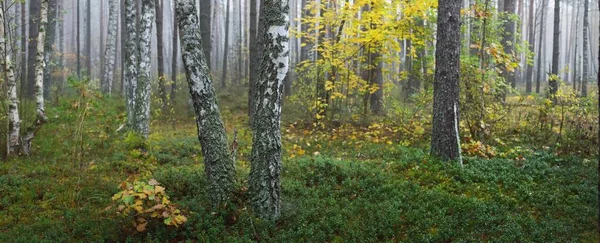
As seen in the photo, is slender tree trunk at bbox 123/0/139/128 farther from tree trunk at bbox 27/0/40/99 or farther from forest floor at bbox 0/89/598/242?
tree trunk at bbox 27/0/40/99

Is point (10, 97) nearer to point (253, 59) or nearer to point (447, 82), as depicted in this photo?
point (253, 59)

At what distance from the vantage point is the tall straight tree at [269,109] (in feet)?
18.4

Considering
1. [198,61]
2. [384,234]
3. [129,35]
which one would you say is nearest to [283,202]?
[384,234]

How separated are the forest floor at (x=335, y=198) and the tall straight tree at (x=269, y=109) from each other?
12.5 inches

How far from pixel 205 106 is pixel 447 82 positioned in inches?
188

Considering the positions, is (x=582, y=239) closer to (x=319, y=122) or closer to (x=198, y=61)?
(x=198, y=61)

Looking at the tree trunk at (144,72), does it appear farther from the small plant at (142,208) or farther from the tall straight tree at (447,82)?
the tall straight tree at (447,82)

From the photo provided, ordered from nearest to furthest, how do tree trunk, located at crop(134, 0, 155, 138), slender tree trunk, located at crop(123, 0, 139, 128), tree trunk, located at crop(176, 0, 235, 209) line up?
tree trunk, located at crop(176, 0, 235, 209) → tree trunk, located at crop(134, 0, 155, 138) → slender tree trunk, located at crop(123, 0, 139, 128)

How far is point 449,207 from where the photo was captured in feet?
20.1

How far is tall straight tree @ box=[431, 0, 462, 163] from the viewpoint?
317 inches

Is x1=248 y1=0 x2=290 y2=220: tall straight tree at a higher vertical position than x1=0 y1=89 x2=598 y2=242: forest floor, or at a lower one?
higher

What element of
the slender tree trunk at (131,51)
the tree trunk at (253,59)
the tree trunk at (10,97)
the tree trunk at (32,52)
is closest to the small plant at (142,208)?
the tree trunk at (10,97)

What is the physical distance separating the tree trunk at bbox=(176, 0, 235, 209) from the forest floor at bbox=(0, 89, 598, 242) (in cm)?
30

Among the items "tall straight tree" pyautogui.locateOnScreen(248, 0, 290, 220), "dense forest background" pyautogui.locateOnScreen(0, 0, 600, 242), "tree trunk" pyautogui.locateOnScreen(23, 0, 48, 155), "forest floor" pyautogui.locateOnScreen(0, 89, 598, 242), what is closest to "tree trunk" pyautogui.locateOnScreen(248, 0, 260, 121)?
"dense forest background" pyautogui.locateOnScreen(0, 0, 600, 242)
